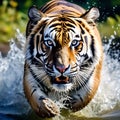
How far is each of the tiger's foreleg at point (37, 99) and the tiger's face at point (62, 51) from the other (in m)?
0.07

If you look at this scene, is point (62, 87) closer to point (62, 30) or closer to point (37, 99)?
point (37, 99)

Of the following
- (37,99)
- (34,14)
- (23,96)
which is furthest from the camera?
(23,96)

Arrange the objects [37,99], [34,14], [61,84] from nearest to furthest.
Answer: [61,84]
[37,99]
[34,14]

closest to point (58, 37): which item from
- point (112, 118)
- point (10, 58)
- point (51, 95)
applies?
point (51, 95)

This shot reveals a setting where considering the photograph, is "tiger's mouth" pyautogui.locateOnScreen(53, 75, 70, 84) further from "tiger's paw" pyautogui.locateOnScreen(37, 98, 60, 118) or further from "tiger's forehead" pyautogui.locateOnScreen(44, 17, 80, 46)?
"tiger's forehead" pyautogui.locateOnScreen(44, 17, 80, 46)

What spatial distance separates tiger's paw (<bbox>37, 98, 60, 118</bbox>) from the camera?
5.65 meters

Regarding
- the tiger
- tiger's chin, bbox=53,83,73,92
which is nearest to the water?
the tiger

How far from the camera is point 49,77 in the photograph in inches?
228

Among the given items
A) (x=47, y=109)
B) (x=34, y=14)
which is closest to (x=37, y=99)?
(x=47, y=109)

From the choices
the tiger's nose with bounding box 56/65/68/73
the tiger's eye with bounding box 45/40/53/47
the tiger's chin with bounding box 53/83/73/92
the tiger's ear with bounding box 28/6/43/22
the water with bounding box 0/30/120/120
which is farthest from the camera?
the water with bounding box 0/30/120/120

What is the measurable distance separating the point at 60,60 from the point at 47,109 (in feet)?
1.24

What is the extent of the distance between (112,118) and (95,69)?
17.0 inches

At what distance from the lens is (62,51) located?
5.67 metres

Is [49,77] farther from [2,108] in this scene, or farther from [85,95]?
[2,108]
